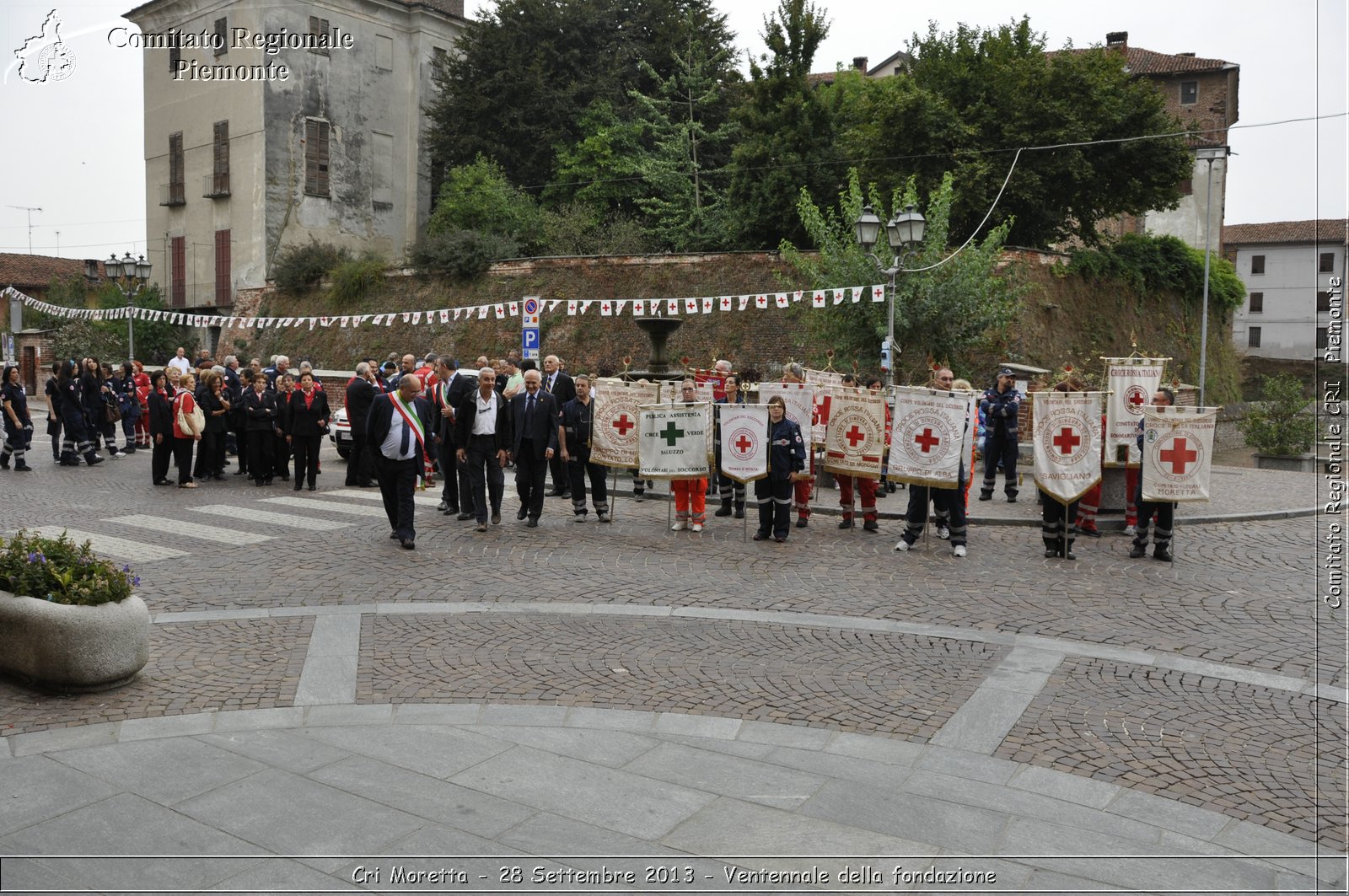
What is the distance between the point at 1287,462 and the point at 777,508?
17.8m

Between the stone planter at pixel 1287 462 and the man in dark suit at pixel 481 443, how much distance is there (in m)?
18.7

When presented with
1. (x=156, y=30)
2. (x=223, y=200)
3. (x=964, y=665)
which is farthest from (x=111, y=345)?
(x=964, y=665)

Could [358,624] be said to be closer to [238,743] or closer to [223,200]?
[238,743]

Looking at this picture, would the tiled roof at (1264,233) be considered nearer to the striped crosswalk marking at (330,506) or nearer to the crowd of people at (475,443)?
the crowd of people at (475,443)

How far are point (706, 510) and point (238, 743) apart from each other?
937cm

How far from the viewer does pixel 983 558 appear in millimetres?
11070

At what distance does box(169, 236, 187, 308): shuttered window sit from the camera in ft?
143

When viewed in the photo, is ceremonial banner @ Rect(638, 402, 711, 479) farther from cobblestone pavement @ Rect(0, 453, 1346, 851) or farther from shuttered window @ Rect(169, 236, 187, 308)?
shuttered window @ Rect(169, 236, 187, 308)

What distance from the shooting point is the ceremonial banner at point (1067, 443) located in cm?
1108

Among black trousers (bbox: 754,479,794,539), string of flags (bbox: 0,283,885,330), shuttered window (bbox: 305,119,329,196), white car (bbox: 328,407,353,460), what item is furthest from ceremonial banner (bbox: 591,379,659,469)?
shuttered window (bbox: 305,119,329,196)

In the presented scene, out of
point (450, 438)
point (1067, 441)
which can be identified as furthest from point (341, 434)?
point (1067, 441)

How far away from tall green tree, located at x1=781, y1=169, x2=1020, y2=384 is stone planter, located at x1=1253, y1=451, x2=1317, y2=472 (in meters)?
6.77

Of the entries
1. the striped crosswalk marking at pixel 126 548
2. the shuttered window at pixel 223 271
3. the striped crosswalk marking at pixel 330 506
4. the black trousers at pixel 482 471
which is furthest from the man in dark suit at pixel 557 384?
the shuttered window at pixel 223 271

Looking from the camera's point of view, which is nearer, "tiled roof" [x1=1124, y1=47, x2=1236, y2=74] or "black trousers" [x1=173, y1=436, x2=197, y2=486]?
"black trousers" [x1=173, y1=436, x2=197, y2=486]
